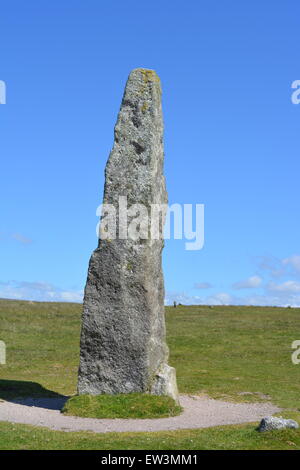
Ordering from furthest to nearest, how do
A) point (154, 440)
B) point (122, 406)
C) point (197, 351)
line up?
point (197, 351), point (122, 406), point (154, 440)

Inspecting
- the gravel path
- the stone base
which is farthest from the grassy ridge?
the stone base

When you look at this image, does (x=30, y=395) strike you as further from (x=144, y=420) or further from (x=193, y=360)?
(x=193, y=360)

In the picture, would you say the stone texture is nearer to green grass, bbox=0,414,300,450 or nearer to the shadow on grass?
green grass, bbox=0,414,300,450

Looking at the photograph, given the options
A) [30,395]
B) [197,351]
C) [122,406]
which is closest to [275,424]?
[122,406]

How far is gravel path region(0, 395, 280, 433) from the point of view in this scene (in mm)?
19094

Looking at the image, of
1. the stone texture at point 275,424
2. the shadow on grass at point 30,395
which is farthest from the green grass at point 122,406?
the stone texture at point 275,424

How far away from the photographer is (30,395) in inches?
983

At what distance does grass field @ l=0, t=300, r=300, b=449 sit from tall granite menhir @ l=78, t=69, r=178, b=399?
12.5 feet

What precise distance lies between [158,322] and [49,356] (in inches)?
577

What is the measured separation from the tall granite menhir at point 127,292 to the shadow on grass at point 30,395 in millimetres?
2309

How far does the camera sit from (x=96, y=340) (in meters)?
21.8

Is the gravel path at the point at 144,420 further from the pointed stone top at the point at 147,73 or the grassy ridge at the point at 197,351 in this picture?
the pointed stone top at the point at 147,73

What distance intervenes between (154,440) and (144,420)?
367cm
